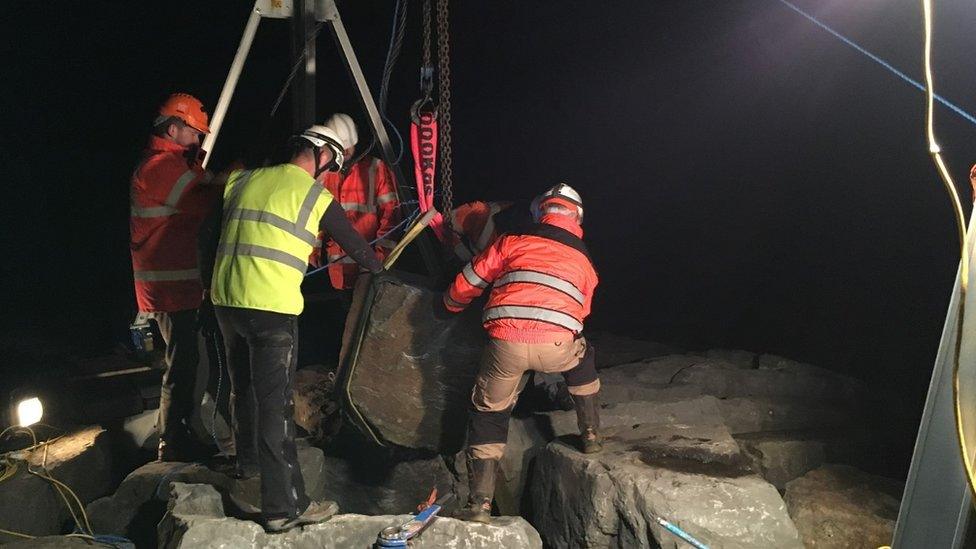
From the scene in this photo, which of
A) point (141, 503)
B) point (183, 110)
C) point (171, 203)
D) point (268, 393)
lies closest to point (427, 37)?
point (183, 110)

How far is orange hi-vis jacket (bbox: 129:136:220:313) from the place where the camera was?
395cm

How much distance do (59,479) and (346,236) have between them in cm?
258

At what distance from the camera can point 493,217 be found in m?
5.00

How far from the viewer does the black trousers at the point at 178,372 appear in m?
4.07

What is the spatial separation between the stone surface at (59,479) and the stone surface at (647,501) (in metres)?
3.09

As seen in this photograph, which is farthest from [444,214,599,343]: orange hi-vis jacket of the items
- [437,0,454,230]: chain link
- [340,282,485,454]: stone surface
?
[437,0,454,230]: chain link

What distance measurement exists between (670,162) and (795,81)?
2569mm

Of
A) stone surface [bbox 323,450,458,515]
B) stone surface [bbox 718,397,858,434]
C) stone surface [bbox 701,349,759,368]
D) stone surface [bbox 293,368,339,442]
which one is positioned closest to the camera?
stone surface [bbox 323,450,458,515]

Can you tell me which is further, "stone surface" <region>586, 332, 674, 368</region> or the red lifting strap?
"stone surface" <region>586, 332, 674, 368</region>

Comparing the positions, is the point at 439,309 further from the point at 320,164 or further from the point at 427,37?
the point at 427,37

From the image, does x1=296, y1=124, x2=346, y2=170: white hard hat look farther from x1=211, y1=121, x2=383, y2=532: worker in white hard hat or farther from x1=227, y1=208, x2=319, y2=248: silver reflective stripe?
x1=227, y1=208, x2=319, y2=248: silver reflective stripe

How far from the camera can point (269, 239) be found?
315 cm

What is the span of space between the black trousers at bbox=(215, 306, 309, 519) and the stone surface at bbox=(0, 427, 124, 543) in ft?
5.33

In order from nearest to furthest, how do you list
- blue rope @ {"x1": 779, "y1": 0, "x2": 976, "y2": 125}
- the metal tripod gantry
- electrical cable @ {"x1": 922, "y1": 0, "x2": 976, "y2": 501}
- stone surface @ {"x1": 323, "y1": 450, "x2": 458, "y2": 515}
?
electrical cable @ {"x1": 922, "y1": 0, "x2": 976, "y2": 501}, the metal tripod gantry, stone surface @ {"x1": 323, "y1": 450, "x2": 458, "y2": 515}, blue rope @ {"x1": 779, "y1": 0, "x2": 976, "y2": 125}
